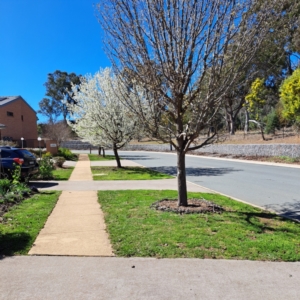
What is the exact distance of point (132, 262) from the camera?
398 cm

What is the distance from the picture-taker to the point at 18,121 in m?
39.5

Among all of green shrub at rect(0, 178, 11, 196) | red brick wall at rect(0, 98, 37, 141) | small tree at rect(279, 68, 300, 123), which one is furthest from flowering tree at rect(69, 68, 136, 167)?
red brick wall at rect(0, 98, 37, 141)

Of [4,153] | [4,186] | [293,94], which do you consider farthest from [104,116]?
[293,94]

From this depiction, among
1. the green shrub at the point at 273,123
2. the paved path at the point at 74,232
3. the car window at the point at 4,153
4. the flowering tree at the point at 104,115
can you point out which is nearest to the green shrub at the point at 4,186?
the paved path at the point at 74,232

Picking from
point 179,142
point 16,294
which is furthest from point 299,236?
point 16,294

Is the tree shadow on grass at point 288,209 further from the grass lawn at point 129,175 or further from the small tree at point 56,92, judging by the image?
the small tree at point 56,92

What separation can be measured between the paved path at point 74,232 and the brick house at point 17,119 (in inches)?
1239

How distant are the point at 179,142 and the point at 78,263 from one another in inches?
144

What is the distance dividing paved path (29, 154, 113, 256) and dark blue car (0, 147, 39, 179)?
13.3ft

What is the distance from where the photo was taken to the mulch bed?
659 centimetres

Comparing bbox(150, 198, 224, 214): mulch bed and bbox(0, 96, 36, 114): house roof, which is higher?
bbox(0, 96, 36, 114): house roof

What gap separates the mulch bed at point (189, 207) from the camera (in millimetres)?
6586

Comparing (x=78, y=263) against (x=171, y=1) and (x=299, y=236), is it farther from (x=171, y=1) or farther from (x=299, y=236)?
(x=171, y=1)

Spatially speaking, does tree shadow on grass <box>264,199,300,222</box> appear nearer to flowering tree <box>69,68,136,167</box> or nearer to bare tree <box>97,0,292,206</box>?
bare tree <box>97,0,292,206</box>
